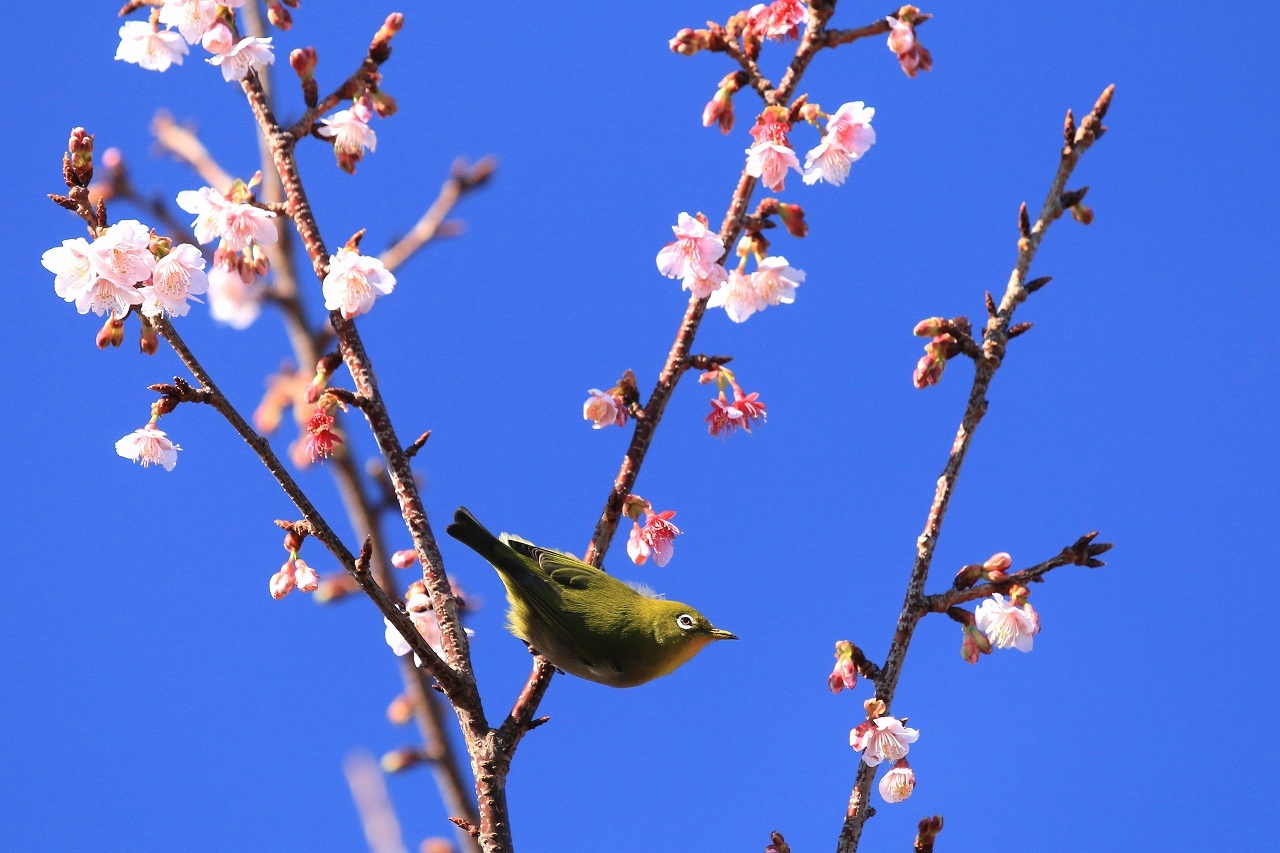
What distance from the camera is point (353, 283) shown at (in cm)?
389

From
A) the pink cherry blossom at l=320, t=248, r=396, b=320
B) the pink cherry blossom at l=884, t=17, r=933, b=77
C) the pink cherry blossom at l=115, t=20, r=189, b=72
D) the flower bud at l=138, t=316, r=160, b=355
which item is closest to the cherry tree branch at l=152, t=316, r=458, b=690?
the flower bud at l=138, t=316, r=160, b=355

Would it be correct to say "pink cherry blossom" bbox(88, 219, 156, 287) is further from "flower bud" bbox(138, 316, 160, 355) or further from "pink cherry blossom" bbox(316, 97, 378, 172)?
"pink cherry blossom" bbox(316, 97, 378, 172)

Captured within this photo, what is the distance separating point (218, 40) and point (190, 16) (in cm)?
16

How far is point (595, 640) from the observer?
5031 mm

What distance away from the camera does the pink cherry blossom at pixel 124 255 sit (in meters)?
3.38

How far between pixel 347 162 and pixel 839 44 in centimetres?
191

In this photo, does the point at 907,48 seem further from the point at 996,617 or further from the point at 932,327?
the point at 996,617

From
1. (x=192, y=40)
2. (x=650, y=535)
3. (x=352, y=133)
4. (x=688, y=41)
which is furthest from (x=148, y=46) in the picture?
(x=650, y=535)

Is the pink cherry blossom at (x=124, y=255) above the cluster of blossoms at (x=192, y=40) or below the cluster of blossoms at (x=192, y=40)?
below

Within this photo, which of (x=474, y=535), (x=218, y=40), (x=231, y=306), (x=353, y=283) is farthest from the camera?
(x=231, y=306)

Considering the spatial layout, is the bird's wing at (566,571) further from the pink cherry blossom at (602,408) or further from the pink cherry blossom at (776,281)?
the pink cherry blossom at (776,281)

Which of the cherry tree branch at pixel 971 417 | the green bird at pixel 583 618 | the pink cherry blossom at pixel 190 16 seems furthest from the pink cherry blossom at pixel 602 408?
the pink cherry blossom at pixel 190 16

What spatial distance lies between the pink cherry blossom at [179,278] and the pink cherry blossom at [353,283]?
0.42 meters

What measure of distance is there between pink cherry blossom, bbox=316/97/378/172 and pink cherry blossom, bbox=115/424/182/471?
1254mm
